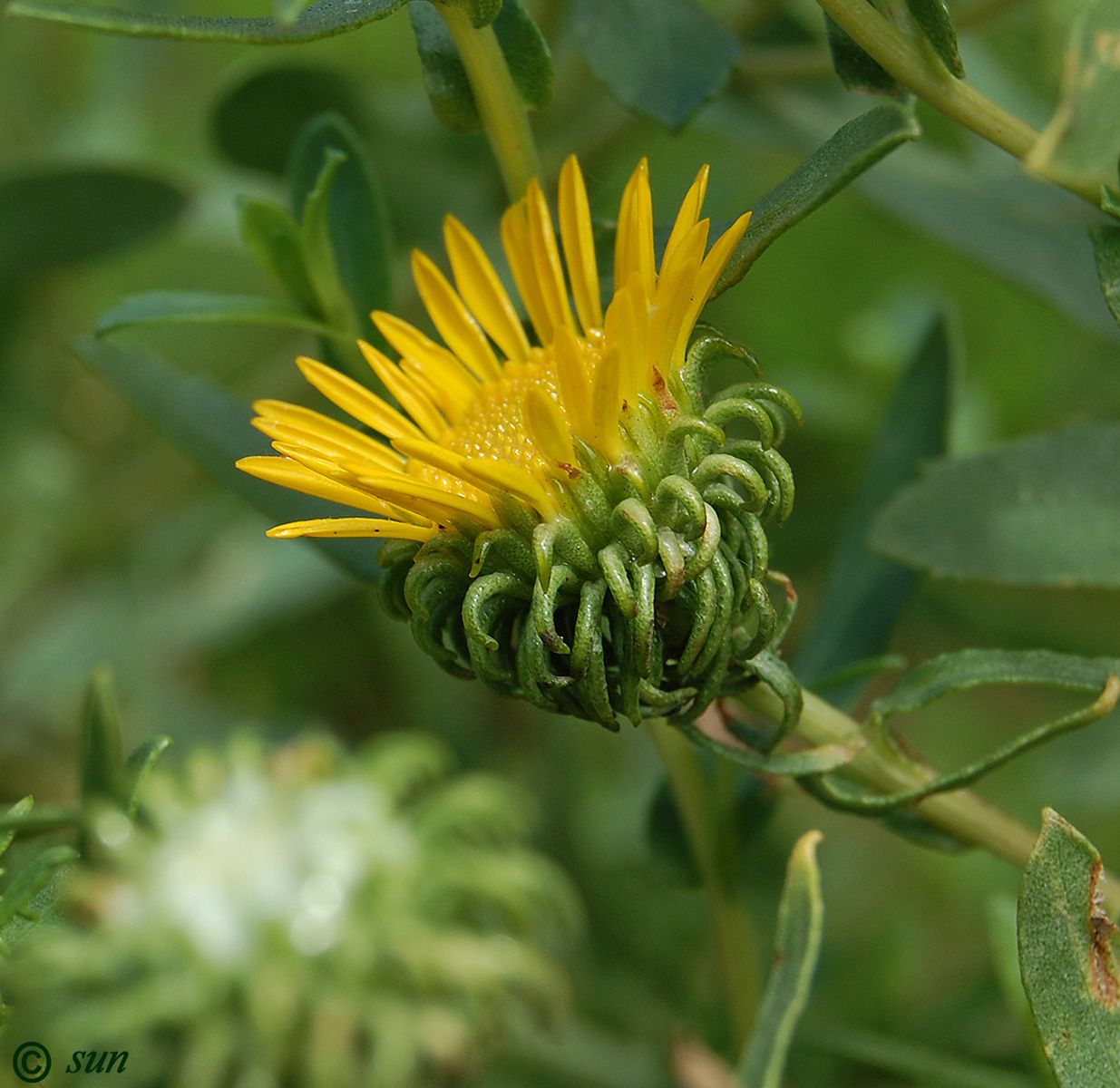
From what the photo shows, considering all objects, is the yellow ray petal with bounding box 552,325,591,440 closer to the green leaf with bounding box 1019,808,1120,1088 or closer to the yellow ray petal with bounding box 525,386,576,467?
the yellow ray petal with bounding box 525,386,576,467

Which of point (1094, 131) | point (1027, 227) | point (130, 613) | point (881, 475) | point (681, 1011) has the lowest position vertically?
point (681, 1011)

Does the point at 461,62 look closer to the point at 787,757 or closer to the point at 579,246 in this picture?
the point at 579,246

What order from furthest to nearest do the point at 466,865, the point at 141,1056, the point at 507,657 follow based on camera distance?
the point at 466,865, the point at 141,1056, the point at 507,657

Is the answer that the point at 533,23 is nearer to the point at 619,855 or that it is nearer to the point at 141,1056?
the point at 141,1056

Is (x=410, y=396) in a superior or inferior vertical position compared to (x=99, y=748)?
superior

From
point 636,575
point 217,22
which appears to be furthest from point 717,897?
point 217,22

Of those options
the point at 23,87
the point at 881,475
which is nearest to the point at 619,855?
the point at 881,475
